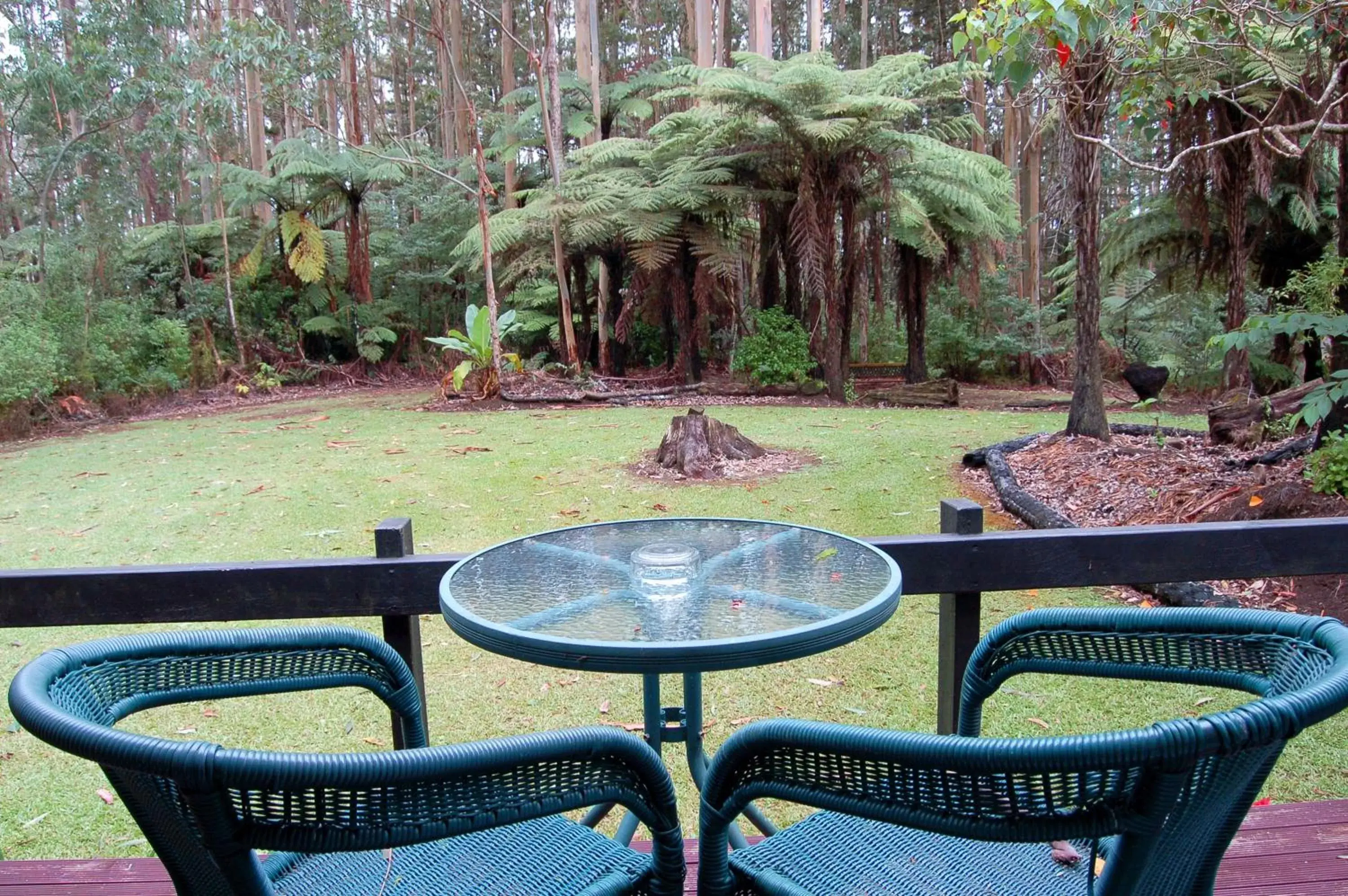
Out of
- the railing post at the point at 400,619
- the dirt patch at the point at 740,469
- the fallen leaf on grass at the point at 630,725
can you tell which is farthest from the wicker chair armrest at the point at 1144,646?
the dirt patch at the point at 740,469

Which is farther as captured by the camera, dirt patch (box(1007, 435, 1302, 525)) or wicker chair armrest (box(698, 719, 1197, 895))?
dirt patch (box(1007, 435, 1302, 525))

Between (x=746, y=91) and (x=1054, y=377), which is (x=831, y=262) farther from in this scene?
(x=1054, y=377)

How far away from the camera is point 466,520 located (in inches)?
207

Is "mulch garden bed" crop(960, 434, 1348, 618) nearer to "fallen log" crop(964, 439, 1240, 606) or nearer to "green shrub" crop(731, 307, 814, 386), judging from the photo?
"fallen log" crop(964, 439, 1240, 606)

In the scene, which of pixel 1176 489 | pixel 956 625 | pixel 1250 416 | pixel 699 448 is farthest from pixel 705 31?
pixel 956 625

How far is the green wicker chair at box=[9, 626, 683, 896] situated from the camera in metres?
0.80

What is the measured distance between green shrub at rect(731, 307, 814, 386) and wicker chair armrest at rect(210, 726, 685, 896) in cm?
1036

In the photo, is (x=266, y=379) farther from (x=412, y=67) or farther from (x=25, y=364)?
(x=412, y=67)

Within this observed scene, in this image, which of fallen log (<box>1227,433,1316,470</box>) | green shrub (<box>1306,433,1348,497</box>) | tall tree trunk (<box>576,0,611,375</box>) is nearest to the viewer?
green shrub (<box>1306,433,1348,497</box>)

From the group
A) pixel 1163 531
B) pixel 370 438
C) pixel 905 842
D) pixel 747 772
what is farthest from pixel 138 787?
pixel 370 438

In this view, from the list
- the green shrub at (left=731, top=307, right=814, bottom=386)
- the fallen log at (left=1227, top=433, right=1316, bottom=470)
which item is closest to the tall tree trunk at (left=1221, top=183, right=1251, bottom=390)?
the fallen log at (left=1227, top=433, right=1316, bottom=470)

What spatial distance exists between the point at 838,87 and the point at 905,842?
9.36 metres

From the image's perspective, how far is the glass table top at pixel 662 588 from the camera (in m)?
1.30

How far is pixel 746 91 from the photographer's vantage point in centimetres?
912
